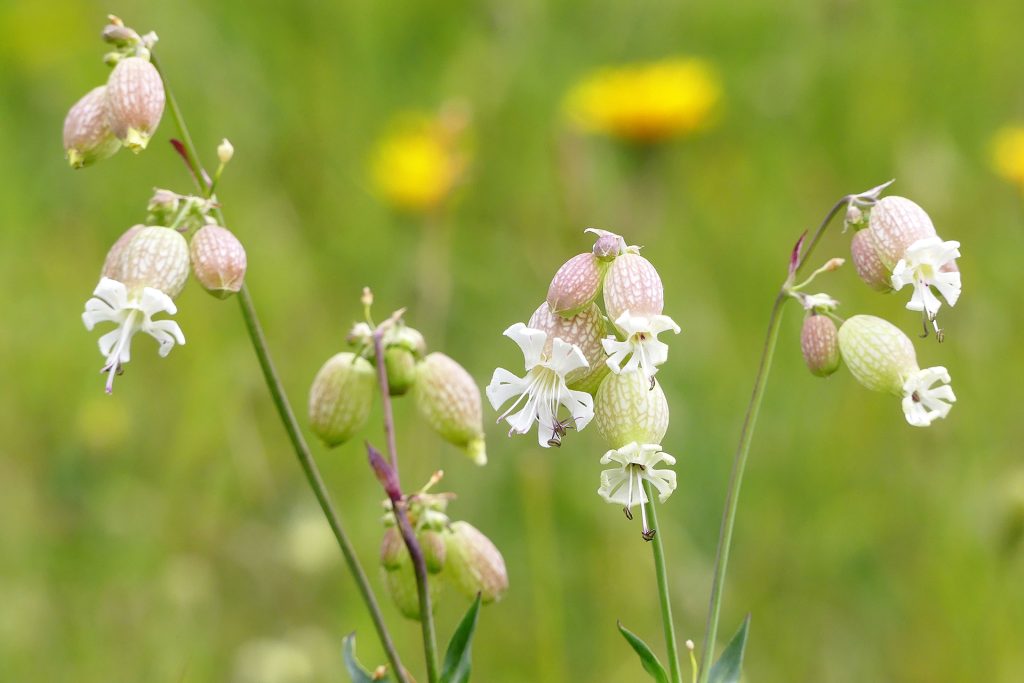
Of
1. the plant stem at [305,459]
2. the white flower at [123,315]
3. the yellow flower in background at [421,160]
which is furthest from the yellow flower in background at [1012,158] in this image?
the white flower at [123,315]

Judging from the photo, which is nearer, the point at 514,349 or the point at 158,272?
the point at 158,272

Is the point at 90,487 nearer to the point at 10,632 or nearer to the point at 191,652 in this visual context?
the point at 10,632

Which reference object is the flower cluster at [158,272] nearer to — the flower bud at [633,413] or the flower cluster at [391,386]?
the flower cluster at [391,386]

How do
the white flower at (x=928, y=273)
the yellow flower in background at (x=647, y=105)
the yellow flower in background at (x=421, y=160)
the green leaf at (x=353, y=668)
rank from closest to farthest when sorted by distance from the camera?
the white flower at (x=928, y=273) < the green leaf at (x=353, y=668) < the yellow flower in background at (x=421, y=160) < the yellow flower in background at (x=647, y=105)

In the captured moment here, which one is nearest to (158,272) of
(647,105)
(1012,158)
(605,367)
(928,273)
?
(605,367)

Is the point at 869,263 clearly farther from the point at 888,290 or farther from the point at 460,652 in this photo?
the point at 460,652

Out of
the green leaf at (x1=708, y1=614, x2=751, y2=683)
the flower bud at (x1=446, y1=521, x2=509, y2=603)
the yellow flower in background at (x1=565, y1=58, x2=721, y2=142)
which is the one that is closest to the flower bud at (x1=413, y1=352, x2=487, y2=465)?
the flower bud at (x1=446, y1=521, x2=509, y2=603)
